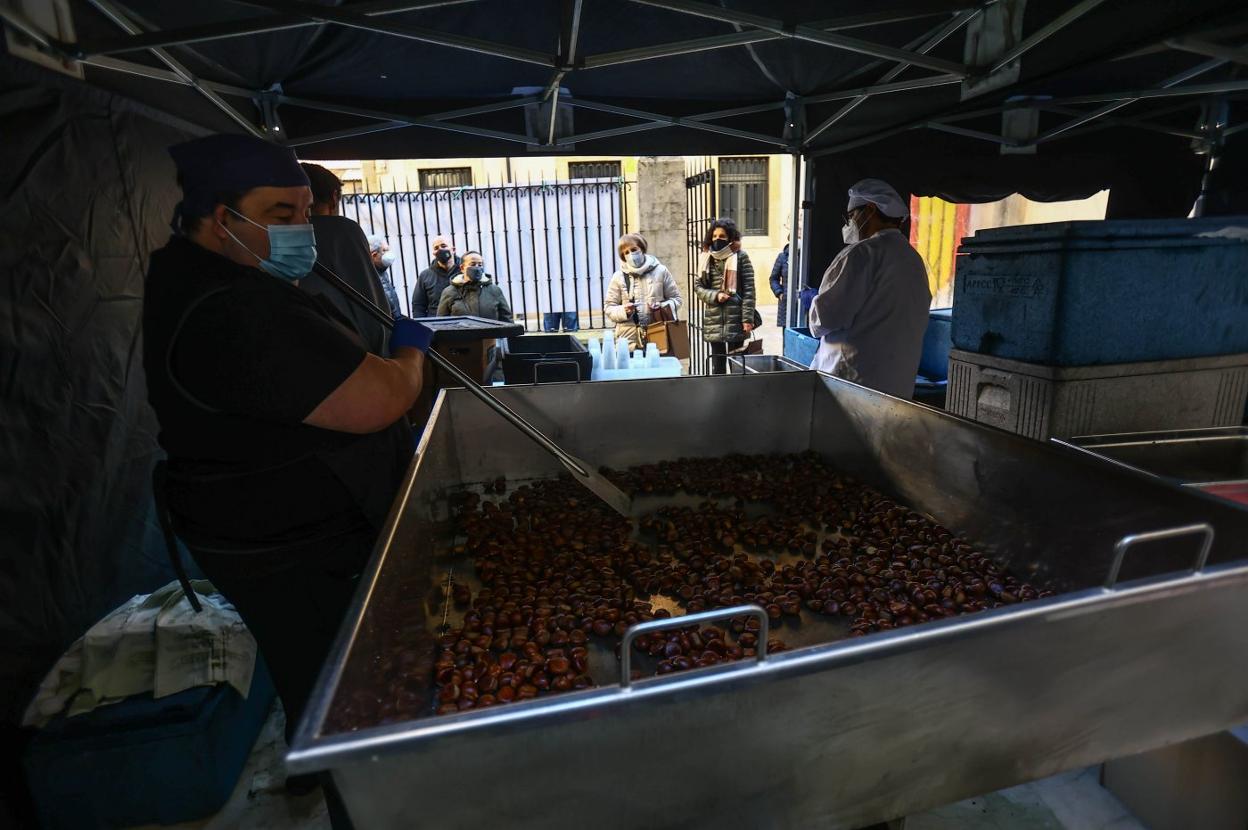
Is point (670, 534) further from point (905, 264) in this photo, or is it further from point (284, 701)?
point (905, 264)

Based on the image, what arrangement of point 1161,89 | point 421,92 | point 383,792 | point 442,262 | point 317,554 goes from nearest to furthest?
1. point 383,792
2. point 317,554
3. point 1161,89
4. point 421,92
5. point 442,262

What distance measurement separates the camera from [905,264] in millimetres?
3229

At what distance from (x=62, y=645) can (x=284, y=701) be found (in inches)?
37.7

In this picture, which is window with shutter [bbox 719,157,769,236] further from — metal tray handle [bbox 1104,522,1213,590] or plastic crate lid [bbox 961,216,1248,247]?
metal tray handle [bbox 1104,522,1213,590]

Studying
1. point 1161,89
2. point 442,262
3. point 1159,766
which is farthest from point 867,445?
point 442,262

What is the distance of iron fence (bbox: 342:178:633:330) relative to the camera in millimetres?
8945

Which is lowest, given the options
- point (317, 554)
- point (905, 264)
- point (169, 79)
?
point (317, 554)

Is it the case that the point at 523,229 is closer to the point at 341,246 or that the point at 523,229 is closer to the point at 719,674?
the point at 341,246

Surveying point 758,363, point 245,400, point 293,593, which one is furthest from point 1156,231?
point 293,593

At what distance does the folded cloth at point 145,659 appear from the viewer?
2090 millimetres

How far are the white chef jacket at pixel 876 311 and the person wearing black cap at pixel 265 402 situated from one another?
229 centimetres

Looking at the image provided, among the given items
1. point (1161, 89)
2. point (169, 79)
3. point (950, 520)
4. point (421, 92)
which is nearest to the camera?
point (950, 520)

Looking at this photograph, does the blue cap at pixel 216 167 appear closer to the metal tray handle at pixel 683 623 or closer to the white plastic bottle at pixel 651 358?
the metal tray handle at pixel 683 623

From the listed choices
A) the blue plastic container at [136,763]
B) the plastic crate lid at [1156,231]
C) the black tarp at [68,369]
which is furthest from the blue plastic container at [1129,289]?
the black tarp at [68,369]
